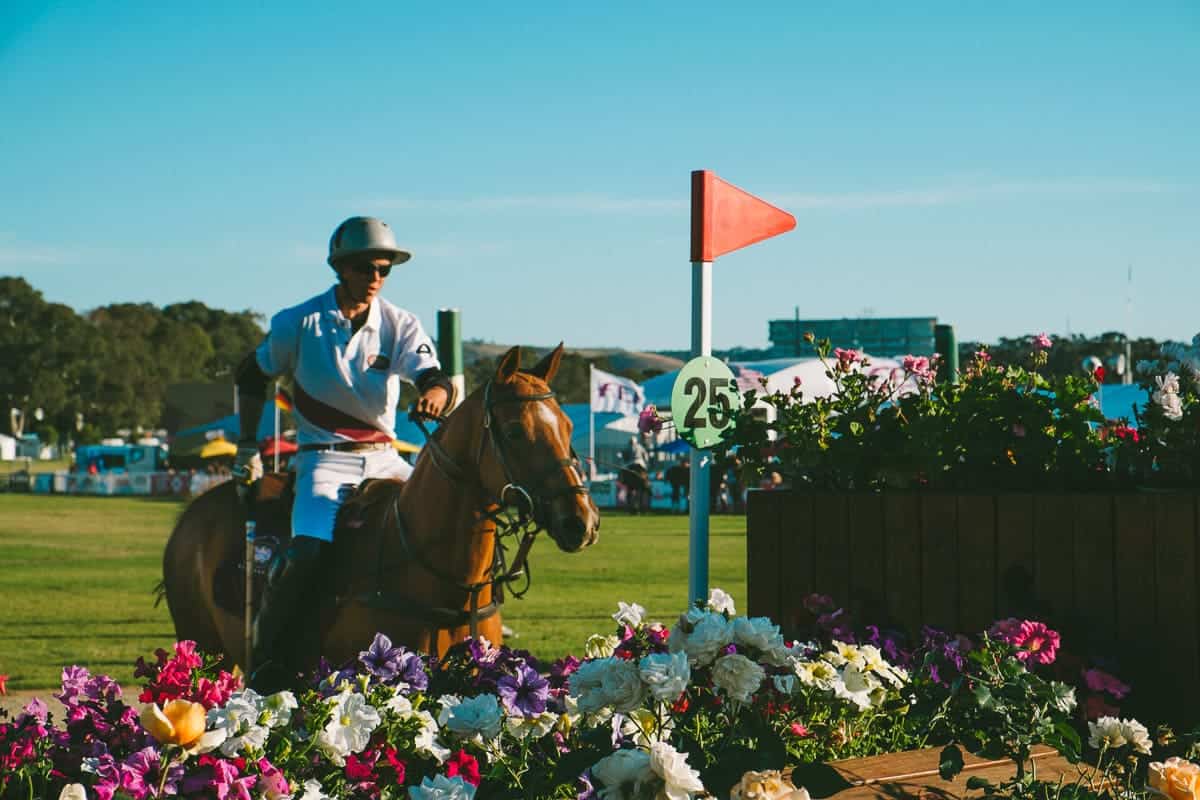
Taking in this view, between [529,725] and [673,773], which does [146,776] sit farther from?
[673,773]

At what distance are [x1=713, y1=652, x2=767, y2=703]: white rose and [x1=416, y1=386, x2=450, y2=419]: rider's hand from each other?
340 cm

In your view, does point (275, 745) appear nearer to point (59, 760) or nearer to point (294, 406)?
point (59, 760)

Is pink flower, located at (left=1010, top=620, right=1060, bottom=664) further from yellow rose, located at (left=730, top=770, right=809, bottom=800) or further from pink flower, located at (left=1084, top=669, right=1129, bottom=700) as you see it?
yellow rose, located at (left=730, top=770, right=809, bottom=800)

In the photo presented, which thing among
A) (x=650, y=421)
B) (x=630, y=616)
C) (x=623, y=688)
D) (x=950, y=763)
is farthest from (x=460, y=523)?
(x=623, y=688)

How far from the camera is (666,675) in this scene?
122 inches

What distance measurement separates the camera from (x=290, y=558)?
622 cm

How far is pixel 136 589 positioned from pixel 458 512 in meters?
13.8

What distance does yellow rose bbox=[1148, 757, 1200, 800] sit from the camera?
323cm

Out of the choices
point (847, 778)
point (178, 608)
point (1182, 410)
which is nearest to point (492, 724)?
point (847, 778)

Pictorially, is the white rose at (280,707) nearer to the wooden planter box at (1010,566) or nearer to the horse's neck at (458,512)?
the wooden planter box at (1010,566)

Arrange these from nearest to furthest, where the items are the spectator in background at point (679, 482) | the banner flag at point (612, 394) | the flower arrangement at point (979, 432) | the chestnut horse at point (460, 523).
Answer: the flower arrangement at point (979, 432), the chestnut horse at point (460, 523), the banner flag at point (612, 394), the spectator in background at point (679, 482)

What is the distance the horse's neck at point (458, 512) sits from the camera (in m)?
6.18

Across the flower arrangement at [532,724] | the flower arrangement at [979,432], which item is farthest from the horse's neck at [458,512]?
the flower arrangement at [532,724]

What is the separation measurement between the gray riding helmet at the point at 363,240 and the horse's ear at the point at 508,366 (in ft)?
2.71
